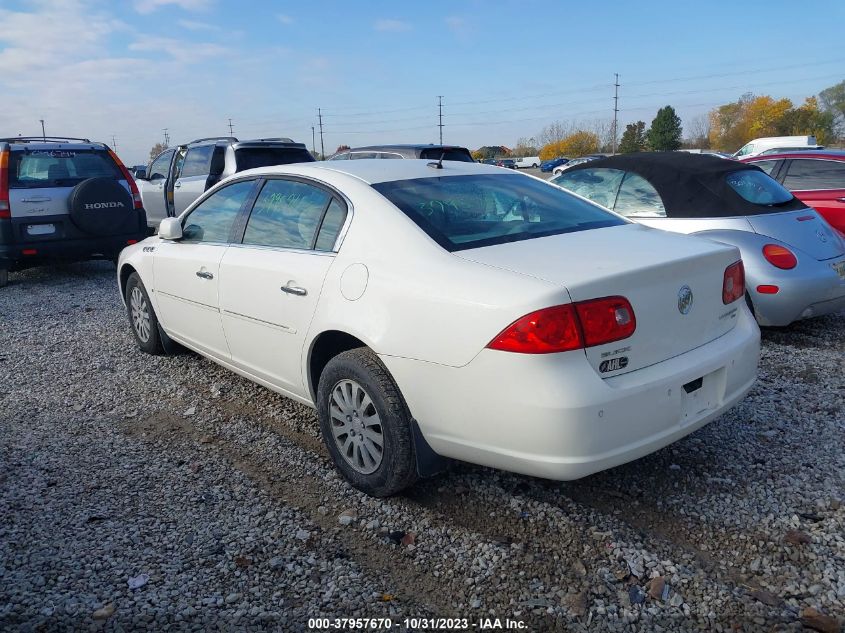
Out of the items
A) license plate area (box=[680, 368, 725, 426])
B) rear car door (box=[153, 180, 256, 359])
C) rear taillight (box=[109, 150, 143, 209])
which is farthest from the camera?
rear taillight (box=[109, 150, 143, 209])

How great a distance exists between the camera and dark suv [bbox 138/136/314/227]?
1146cm

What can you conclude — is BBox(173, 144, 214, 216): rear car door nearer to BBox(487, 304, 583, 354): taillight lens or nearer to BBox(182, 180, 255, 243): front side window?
BBox(182, 180, 255, 243): front side window

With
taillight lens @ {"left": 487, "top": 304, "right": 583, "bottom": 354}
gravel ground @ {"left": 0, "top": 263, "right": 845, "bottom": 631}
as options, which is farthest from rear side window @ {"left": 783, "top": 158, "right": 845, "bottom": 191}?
taillight lens @ {"left": 487, "top": 304, "right": 583, "bottom": 354}

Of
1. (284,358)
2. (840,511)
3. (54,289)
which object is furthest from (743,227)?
(54,289)

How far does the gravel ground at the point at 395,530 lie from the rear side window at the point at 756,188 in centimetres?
192

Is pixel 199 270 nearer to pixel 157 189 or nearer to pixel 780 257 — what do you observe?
pixel 780 257

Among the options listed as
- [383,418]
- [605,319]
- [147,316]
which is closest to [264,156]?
[147,316]

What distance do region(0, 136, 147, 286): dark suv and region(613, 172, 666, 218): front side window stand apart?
637cm

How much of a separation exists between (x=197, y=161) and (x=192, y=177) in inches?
13.4

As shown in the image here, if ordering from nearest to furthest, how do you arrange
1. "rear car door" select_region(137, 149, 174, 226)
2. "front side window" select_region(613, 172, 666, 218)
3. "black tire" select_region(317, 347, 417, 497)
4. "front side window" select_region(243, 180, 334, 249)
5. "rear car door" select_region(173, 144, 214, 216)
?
"black tire" select_region(317, 347, 417, 497) < "front side window" select_region(243, 180, 334, 249) < "front side window" select_region(613, 172, 666, 218) < "rear car door" select_region(173, 144, 214, 216) < "rear car door" select_region(137, 149, 174, 226)

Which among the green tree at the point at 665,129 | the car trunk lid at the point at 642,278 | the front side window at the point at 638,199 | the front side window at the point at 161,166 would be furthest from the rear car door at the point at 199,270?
the green tree at the point at 665,129

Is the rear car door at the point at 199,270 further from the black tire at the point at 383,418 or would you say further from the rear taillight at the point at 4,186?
the rear taillight at the point at 4,186

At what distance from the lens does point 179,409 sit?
452 cm

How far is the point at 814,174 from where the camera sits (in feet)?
26.1
